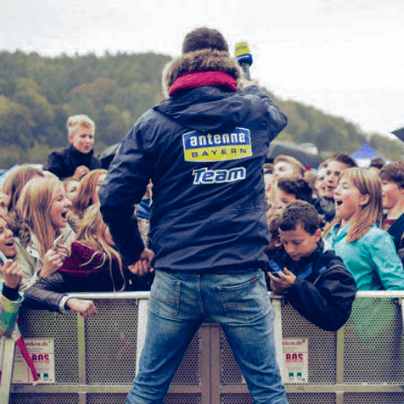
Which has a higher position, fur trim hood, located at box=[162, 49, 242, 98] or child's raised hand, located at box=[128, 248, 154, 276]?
fur trim hood, located at box=[162, 49, 242, 98]

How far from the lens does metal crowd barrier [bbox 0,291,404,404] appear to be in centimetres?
274

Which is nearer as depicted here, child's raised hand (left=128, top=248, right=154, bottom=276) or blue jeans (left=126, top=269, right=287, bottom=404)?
blue jeans (left=126, top=269, right=287, bottom=404)

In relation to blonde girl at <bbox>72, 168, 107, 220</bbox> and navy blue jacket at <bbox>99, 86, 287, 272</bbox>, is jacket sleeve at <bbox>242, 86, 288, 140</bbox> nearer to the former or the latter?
navy blue jacket at <bbox>99, 86, 287, 272</bbox>

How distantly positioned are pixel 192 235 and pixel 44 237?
4.59 feet

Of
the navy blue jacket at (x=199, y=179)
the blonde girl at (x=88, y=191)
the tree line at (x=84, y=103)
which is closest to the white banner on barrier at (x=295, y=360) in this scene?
the navy blue jacket at (x=199, y=179)

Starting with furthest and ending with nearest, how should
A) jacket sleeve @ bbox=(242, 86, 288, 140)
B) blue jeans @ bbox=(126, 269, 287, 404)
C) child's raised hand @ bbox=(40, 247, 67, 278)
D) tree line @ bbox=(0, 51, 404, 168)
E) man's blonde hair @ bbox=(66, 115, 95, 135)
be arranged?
tree line @ bbox=(0, 51, 404, 168), man's blonde hair @ bbox=(66, 115, 95, 135), child's raised hand @ bbox=(40, 247, 67, 278), jacket sleeve @ bbox=(242, 86, 288, 140), blue jeans @ bbox=(126, 269, 287, 404)

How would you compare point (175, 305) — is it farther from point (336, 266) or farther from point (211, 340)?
point (336, 266)

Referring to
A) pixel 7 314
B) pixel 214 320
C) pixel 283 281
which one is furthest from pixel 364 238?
pixel 7 314

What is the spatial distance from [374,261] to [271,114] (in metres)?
1.12

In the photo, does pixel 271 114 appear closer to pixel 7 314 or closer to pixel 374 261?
pixel 374 261

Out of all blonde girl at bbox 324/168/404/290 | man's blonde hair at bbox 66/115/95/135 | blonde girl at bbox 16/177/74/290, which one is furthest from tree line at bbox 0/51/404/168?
blonde girl at bbox 324/168/404/290

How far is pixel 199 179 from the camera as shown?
7.90 ft

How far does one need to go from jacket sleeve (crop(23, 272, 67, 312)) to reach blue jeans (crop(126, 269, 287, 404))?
0.51 meters

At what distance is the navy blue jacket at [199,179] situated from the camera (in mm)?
2389
